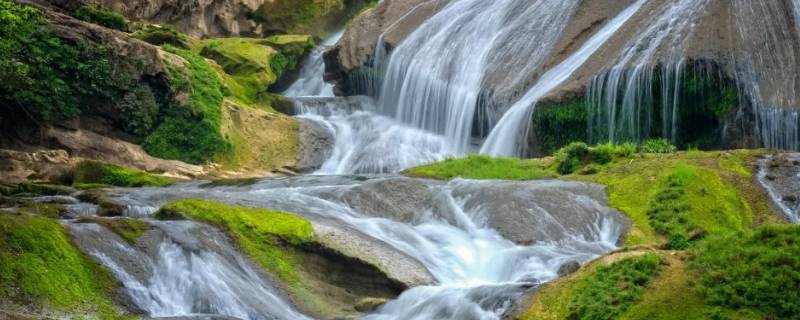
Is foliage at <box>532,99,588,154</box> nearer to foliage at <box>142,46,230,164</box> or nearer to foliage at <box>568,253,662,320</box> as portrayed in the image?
foliage at <box>142,46,230,164</box>

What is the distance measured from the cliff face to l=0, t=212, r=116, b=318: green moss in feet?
86.0

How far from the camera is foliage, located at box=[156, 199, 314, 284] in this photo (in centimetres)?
1369

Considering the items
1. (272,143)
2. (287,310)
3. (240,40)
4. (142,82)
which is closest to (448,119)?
(272,143)

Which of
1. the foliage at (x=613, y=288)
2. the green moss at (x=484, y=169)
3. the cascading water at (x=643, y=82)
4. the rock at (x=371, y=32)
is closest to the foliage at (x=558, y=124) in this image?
the cascading water at (x=643, y=82)

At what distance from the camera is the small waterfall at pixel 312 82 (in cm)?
3616

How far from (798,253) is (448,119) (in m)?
19.2

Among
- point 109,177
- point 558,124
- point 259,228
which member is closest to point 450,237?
point 259,228

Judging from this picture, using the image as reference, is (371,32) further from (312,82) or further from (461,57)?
(461,57)

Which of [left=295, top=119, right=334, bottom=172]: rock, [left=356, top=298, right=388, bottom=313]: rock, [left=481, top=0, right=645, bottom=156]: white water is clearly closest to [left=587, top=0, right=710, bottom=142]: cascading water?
[left=481, top=0, right=645, bottom=156]: white water

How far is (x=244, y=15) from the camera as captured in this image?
42.4 meters

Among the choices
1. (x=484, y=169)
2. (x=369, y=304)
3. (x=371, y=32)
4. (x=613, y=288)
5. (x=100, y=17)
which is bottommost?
(x=369, y=304)

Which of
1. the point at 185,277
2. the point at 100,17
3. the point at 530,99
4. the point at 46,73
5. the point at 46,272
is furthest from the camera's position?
the point at 100,17

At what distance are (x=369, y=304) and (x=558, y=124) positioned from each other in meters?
11.9

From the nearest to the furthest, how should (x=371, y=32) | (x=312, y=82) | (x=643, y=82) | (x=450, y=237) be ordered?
(x=450, y=237) < (x=643, y=82) < (x=371, y=32) < (x=312, y=82)
